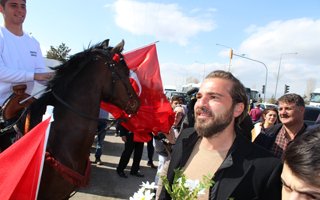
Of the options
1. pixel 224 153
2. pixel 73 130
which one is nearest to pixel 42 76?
pixel 73 130

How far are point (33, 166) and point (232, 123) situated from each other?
170 cm

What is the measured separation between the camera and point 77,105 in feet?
12.1

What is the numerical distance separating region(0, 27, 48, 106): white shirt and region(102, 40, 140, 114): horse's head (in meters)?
0.82

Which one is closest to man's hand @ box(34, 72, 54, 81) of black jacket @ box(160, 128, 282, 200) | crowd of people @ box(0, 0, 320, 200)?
crowd of people @ box(0, 0, 320, 200)

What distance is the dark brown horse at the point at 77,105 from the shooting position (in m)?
3.46

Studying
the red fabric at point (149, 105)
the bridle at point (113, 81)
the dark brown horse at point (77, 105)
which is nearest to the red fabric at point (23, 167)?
the dark brown horse at point (77, 105)

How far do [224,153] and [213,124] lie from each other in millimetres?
218

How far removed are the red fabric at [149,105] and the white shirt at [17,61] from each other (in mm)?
1502

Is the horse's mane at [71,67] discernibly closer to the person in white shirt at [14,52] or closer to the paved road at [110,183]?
the person in white shirt at [14,52]

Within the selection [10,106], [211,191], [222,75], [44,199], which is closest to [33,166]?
[44,199]

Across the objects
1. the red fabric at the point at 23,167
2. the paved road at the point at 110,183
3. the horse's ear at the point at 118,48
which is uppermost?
the horse's ear at the point at 118,48

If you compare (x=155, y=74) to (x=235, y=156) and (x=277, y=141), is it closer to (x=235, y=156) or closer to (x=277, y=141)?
(x=277, y=141)

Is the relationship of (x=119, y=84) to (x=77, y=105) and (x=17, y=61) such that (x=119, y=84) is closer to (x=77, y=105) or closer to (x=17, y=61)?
(x=77, y=105)

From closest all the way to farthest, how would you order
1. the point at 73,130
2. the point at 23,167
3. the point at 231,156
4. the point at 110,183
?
the point at 231,156
the point at 23,167
the point at 73,130
the point at 110,183
